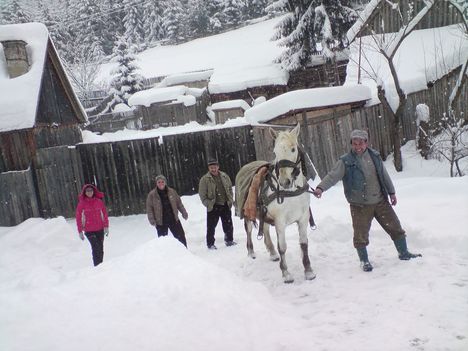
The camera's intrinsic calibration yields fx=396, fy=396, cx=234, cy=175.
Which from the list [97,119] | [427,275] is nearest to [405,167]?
[427,275]

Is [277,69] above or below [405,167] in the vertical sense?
above

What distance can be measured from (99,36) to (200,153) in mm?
48068

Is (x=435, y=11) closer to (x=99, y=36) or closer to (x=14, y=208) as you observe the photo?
(x=14, y=208)

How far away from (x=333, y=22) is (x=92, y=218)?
65.3 ft

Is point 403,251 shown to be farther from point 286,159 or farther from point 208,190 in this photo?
point 208,190

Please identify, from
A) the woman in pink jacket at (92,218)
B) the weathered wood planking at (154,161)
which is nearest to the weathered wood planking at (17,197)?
the weathered wood planking at (154,161)

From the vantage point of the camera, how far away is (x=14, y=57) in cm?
1327

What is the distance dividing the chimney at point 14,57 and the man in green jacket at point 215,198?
9.03 metres

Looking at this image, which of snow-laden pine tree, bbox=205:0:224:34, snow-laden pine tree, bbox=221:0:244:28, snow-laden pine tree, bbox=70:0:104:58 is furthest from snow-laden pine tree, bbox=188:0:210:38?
snow-laden pine tree, bbox=70:0:104:58

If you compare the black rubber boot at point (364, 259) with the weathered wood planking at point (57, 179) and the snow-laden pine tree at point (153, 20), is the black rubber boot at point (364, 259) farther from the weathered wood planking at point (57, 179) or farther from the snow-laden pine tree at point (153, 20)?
the snow-laden pine tree at point (153, 20)

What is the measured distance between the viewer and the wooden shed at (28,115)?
11.9m

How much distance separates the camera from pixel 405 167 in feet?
41.1

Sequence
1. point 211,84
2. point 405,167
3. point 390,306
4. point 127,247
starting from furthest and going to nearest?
point 211,84
point 405,167
point 127,247
point 390,306

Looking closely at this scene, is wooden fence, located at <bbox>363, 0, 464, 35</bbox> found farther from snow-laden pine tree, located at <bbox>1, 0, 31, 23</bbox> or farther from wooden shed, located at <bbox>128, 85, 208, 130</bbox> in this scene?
snow-laden pine tree, located at <bbox>1, 0, 31, 23</bbox>
